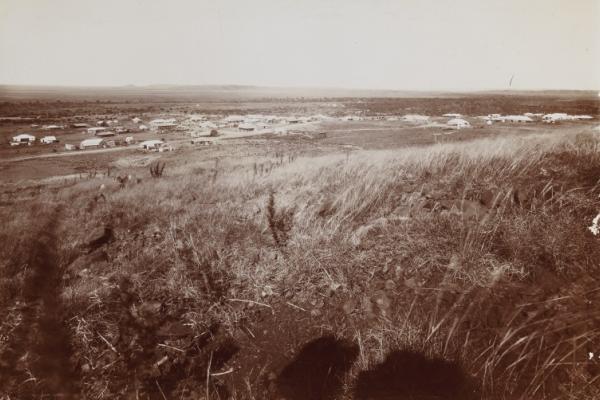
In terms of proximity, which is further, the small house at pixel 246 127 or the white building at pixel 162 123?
the white building at pixel 162 123

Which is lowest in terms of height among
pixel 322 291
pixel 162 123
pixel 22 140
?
pixel 322 291

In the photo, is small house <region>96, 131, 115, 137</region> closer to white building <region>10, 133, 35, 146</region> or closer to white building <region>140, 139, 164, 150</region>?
white building <region>140, 139, 164, 150</region>

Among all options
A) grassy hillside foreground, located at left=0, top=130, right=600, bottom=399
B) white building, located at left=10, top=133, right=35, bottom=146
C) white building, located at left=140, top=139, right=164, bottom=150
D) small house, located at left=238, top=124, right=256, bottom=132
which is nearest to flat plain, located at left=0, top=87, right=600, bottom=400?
grassy hillside foreground, located at left=0, top=130, right=600, bottom=399

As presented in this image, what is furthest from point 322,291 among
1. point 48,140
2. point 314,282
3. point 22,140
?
point 48,140

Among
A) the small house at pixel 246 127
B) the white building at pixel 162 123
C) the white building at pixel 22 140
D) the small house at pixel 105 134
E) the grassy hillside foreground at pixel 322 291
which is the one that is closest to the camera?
the grassy hillside foreground at pixel 322 291

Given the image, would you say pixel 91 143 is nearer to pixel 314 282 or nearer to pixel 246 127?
pixel 246 127

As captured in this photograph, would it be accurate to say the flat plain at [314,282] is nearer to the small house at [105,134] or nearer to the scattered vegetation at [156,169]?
the scattered vegetation at [156,169]

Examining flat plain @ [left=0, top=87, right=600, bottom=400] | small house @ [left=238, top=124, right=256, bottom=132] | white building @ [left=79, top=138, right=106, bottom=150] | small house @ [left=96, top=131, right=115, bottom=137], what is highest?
small house @ [left=238, top=124, right=256, bottom=132]

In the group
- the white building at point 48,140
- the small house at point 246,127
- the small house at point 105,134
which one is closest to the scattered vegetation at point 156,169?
the small house at point 246,127

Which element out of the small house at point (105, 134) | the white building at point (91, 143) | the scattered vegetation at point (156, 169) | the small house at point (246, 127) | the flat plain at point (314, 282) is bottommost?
the flat plain at point (314, 282)
